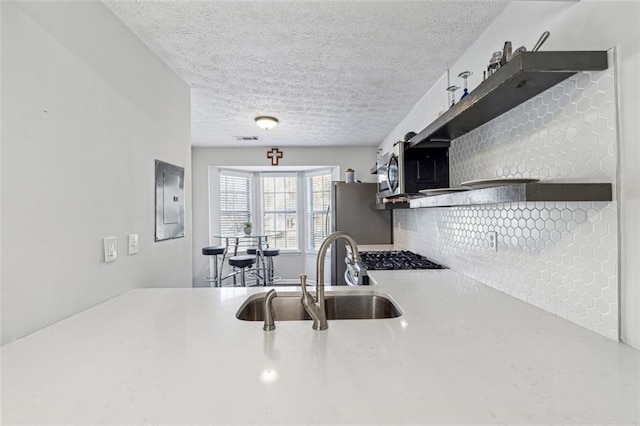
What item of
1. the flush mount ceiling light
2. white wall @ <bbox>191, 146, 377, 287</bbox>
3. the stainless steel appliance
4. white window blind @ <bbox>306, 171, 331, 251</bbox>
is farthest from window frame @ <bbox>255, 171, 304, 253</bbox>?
the stainless steel appliance

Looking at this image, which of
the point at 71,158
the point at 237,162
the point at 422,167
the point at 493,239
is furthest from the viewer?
the point at 237,162

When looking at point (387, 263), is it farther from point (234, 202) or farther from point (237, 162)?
point (234, 202)

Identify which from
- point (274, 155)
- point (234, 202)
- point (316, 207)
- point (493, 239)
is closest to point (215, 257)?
point (234, 202)

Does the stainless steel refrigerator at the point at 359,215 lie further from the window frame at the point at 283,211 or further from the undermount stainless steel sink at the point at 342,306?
the undermount stainless steel sink at the point at 342,306

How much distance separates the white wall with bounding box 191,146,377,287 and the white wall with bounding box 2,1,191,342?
3272 mm

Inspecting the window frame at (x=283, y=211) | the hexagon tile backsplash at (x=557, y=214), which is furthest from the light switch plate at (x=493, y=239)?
the window frame at (x=283, y=211)

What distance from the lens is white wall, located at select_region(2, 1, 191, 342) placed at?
1121mm

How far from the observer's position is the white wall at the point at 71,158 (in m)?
1.12

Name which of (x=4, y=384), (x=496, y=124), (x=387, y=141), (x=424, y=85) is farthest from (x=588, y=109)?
(x=387, y=141)

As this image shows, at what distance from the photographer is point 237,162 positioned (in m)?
5.37

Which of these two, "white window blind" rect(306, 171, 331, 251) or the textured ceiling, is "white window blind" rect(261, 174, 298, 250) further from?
the textured ceiling

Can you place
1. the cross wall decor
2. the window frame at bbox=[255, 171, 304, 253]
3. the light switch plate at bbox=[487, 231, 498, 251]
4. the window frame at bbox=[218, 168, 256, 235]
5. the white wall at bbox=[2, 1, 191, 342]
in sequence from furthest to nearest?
the window frame at bbox=[255, 171, 304, 253]
the window frame at bbox=[218, 168, 256, 235]
the cross wall decor
the light switch plate at bbox=[487, 231, 498, 251]
the white wall at bbox=[2, 1, 191, 342]

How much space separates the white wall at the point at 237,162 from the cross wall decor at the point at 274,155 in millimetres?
126

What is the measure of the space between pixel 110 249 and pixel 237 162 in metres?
3.90
